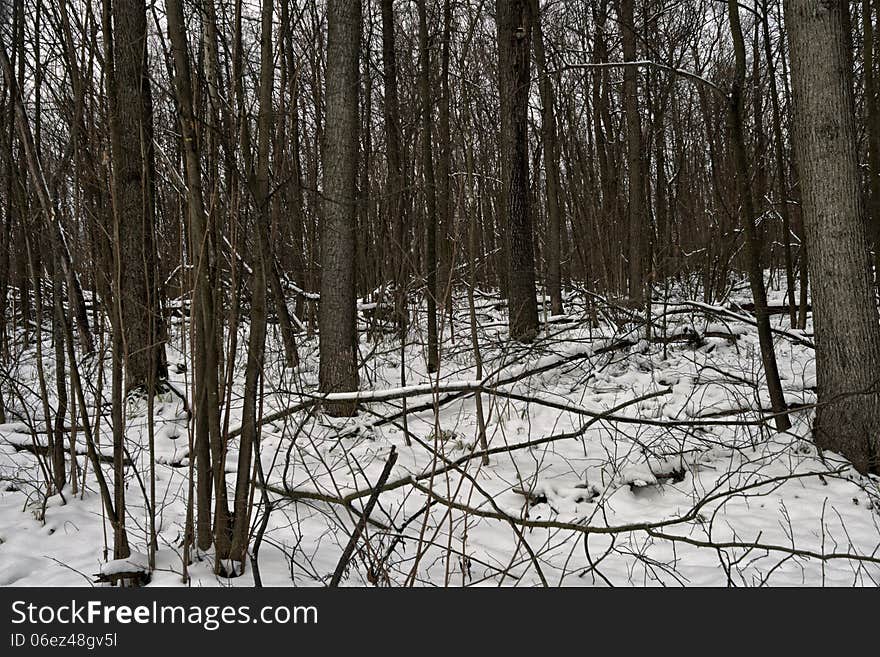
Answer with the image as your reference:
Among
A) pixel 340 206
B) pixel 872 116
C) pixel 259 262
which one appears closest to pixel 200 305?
pixel 259 262

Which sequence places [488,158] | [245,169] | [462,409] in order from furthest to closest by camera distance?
[488,158] → [462,409] → [245,169]

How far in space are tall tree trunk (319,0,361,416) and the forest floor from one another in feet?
1.86

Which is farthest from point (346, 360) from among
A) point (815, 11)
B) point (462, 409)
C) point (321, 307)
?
point (815, 11)

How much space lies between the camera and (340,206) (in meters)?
6.00

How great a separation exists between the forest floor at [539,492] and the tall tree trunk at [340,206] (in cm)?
57

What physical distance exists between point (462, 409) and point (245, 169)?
12.7 feet

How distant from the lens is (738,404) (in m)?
5.22

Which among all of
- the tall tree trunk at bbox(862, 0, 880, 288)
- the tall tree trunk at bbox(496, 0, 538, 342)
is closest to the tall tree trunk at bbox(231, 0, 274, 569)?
the tall tree trunk at bbox(496, 0, 538, 342)

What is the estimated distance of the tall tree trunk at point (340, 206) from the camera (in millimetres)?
5984

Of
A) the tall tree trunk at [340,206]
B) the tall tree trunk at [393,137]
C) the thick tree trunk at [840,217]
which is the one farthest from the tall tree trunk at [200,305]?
the tall tree trunk at [393,137]

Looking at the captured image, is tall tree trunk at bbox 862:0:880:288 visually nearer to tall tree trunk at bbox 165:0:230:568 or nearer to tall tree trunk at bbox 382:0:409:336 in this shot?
tall tree trunk at bbox 382:0:409:336

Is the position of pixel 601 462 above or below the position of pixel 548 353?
below
